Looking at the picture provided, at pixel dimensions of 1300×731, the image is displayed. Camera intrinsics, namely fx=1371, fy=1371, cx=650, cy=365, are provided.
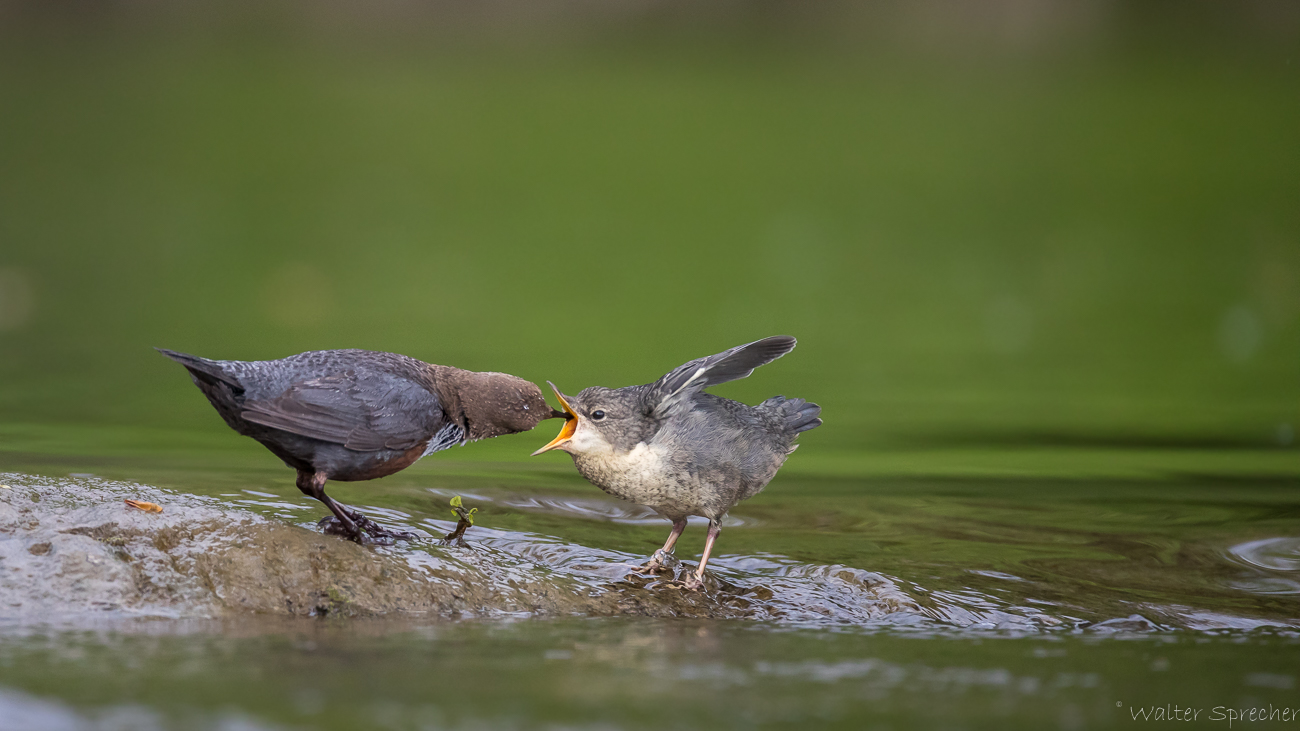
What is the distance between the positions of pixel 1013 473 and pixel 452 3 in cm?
2253

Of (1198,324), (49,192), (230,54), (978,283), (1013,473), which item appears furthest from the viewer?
(230,54)

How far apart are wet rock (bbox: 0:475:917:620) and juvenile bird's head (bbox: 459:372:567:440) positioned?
570mm

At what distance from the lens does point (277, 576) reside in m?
4.88

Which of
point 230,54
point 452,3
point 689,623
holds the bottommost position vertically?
point 689,623

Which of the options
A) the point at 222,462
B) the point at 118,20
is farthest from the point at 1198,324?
the point at 118,20

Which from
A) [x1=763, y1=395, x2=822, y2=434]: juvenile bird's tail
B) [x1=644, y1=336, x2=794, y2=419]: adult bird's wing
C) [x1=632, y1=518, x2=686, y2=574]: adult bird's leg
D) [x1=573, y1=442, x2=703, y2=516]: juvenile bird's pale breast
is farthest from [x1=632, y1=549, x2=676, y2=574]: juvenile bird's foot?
[x1=763, y1=395, x2=822, y2=434]: juvenile bird's tail

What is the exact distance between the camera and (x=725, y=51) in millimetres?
25438

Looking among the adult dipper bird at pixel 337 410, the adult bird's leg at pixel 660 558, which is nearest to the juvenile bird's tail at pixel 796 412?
the adult bird's leg at pixel 660 558

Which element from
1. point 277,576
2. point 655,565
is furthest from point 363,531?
point 655,565

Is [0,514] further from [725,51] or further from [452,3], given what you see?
[452,3]

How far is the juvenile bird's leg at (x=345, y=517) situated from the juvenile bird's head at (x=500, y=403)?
60 centimetres

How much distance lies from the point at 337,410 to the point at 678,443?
139cm

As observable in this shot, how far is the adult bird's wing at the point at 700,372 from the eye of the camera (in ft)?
19.0

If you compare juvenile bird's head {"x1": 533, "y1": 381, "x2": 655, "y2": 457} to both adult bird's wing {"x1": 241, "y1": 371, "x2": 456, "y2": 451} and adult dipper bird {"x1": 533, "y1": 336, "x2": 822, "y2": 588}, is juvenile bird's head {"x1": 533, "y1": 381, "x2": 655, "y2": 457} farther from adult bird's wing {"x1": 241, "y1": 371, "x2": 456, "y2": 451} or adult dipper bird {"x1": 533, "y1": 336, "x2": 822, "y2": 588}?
adult bird's wing {"x1": 241, "y1": 371, "x2": 456, "y2": 451}
